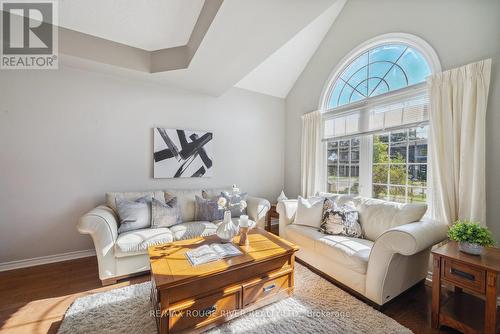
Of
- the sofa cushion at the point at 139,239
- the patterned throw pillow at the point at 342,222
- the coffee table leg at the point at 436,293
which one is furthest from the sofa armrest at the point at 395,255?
the sofa cushion at the point at 139,239

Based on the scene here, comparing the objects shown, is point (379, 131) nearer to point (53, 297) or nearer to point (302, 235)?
point (302, 235)

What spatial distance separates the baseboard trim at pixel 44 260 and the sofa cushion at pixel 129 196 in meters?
0.76

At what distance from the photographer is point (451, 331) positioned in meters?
1.54

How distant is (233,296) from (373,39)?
11.3ft

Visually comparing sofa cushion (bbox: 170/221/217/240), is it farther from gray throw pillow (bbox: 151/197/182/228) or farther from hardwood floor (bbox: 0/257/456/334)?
hardwood floor (bbox: 0/257/456/334)

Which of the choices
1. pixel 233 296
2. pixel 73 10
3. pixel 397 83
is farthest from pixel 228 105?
pixel 233 296

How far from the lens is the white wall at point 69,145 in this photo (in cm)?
242

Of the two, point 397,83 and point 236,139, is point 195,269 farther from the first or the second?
point 397,83

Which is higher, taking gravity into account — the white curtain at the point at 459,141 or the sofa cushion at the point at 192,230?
→ the white curtain at the point at 459,141

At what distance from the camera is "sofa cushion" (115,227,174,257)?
211 centimetres

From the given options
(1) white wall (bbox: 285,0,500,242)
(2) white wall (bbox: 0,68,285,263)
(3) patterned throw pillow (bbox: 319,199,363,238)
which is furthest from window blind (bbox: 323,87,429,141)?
(2) white wall (bbox: 0,68,285,263)

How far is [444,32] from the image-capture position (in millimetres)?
2162

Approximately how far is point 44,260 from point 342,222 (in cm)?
363

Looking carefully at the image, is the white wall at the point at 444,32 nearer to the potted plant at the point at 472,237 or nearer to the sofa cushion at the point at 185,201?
the potted plant at the point at 472,237
